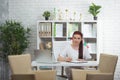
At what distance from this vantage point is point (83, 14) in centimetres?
658

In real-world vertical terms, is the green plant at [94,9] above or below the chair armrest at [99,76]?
above

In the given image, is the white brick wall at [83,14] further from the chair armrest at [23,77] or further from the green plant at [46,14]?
the chair armrest at [23,77]

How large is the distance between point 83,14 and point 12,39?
1840 mm

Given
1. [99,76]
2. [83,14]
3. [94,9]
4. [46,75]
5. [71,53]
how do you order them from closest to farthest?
[99,76], [46,75], [71,53], [94,9], [83,14]

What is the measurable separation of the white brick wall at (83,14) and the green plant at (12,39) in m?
0.49

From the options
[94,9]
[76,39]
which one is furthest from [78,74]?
[94,9]

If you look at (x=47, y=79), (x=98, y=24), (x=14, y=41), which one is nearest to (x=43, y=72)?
(x=47, y=79)

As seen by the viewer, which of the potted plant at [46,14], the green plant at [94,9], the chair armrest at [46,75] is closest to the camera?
the chair armrest at [46,75]

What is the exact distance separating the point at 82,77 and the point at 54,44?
1208 millimetres

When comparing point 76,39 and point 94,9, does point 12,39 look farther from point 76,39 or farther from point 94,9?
point 94,9

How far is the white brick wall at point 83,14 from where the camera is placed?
256 inches

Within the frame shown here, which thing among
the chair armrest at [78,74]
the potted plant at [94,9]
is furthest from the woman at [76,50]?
the potted plant at [94,9]

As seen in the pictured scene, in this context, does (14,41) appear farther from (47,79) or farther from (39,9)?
(47,79)

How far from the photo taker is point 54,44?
19.0ft
